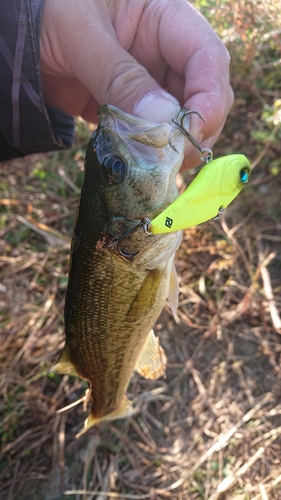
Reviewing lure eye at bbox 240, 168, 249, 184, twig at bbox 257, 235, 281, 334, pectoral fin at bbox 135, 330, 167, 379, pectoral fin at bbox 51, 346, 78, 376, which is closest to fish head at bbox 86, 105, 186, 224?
lure eye at bbox 240, 168, 249, 184

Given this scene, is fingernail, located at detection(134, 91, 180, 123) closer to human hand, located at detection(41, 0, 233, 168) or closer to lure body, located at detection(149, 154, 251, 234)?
human hand, located at detection(41, 0, 233, 168)

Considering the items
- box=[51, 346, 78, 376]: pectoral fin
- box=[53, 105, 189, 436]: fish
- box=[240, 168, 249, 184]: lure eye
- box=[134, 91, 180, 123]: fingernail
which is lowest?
box=[51, 346, 78, 376]: pectoral fin

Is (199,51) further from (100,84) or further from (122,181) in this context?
(122,181)

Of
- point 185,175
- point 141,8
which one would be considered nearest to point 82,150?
point 185,175

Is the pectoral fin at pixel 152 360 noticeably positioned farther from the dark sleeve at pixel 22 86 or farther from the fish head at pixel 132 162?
the dark sleeve at pixel 22 86

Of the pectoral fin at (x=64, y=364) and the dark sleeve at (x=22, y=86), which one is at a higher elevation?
the dark sleeve at (x=22, y=86)

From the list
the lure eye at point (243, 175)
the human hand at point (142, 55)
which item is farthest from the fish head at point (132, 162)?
the lure eye at point (243, 175)
